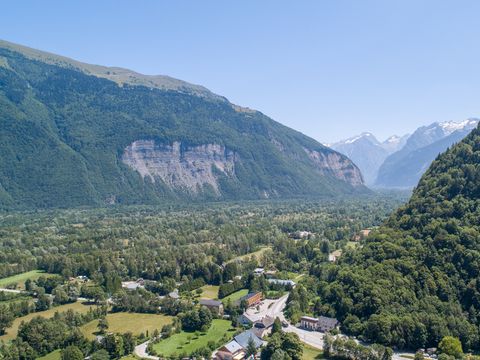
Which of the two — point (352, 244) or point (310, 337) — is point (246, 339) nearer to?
point (310, 337)

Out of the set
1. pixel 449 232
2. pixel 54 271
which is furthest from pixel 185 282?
pixel 449 232

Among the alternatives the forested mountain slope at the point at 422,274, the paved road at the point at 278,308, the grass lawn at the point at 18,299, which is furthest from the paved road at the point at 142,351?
the grass lawn at the point at 18,299

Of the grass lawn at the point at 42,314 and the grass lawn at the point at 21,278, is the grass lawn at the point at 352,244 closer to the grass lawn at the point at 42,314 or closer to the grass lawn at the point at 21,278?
the grass lawn at the point at 42,314

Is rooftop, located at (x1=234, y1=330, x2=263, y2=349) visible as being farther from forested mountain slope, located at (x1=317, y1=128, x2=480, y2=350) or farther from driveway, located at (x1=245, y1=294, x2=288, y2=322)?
forested mountain slope, located at (x1=317, y1=128, x2=480, y2=350)

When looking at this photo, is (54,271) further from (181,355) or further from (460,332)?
(460,332)

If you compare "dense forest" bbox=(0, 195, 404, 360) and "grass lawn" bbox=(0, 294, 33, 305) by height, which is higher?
"dense forest" bbox=(0, 195, 404, 360)

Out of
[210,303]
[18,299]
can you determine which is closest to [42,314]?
[18,299]

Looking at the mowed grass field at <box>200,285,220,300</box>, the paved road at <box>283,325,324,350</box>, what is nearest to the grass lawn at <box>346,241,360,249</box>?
the mowed grass field at <box>200,285,220,300</box>
